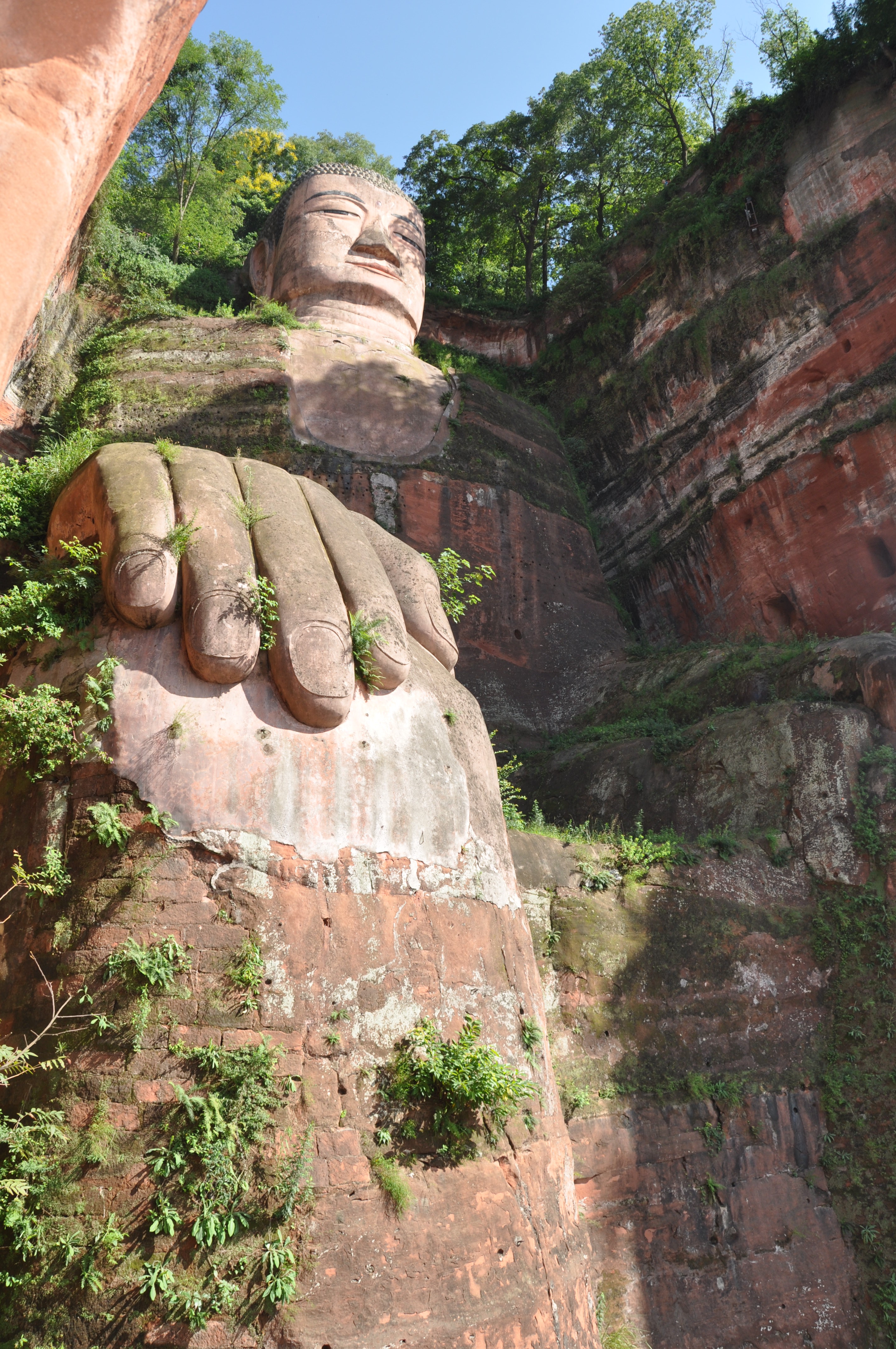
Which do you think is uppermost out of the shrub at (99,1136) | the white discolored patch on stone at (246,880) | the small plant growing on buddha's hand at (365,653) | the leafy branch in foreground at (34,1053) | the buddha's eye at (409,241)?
the buddha's eye at (409,241)

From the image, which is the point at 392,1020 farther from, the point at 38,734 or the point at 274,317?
the point at 274,317

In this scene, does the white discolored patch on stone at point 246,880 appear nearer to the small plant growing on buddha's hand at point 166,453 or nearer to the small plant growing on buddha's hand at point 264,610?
the small plant growing on buddha's hand at point 264,610

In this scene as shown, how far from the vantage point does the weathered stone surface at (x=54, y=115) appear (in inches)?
100

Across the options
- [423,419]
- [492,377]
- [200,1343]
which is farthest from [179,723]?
[492,377]

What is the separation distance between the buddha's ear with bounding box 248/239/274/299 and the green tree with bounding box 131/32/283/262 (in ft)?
24.0

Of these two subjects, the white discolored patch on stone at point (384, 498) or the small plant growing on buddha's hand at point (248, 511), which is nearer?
the small plant growing on buddha's hand at point (248, 511)

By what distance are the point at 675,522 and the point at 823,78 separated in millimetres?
7048

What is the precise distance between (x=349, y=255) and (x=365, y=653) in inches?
467

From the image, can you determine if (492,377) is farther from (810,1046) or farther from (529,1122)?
(529,1122)

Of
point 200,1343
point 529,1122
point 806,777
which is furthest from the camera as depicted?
point 806,777

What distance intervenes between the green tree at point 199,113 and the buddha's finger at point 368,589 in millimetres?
19718

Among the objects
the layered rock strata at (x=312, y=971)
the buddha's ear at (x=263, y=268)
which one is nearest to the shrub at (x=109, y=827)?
the layered rock strata at (x=312, y=971)

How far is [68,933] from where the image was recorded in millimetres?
4246

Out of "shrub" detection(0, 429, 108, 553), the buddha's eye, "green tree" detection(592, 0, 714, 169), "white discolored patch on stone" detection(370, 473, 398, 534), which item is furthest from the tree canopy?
"shrub" detection(0, 429, 108, 553)
